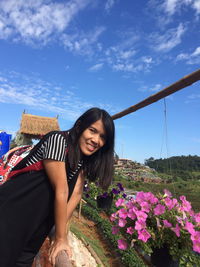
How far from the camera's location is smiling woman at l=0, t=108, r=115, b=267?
1.28m

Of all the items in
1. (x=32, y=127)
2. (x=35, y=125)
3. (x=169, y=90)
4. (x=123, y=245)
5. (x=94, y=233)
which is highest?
(x=35, y=125)

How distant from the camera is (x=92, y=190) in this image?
20.7ft

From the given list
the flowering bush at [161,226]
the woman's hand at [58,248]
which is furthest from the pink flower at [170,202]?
the woman's hand at [58,248]

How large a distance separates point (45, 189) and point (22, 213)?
6.6 inches

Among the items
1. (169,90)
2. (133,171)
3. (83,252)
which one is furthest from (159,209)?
(133,171)

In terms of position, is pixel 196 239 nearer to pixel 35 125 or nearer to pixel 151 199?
pixel 151 199

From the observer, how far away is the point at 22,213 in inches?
50.9

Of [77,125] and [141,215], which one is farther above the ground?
[77,125]

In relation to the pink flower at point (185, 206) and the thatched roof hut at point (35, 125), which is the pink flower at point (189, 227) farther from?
the thatched roof hut at point (35, 125)

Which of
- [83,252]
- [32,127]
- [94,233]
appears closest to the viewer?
[83,252]

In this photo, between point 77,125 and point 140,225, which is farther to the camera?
point 140,225

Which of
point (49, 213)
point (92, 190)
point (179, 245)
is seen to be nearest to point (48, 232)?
point (49, 213)

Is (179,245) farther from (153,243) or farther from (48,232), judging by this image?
(48,232)

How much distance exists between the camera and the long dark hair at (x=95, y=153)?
4.59ft
